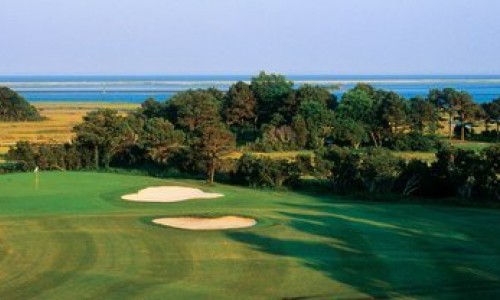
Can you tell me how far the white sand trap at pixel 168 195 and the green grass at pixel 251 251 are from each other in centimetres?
177

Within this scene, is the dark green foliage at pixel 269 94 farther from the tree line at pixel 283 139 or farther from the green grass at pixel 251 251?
the green grass at pixel 251 251

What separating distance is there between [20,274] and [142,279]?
3.65m

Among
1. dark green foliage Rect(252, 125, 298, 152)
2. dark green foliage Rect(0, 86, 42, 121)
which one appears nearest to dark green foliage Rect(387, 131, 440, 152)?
dark green foliage Rect(252, 125, 298, 152)

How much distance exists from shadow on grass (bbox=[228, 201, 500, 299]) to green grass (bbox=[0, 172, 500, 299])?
36 mm

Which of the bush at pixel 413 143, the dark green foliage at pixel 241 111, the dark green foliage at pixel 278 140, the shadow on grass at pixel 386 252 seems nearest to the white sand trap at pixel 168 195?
the shadow on grass at pixel 386 252

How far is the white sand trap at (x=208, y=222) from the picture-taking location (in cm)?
3002

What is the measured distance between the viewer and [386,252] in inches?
974

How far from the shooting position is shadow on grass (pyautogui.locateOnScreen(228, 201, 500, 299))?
66.7 ft

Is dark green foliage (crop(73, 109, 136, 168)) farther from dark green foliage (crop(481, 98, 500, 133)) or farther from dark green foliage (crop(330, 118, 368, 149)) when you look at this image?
dark green foliage (crop(481, 98, 500, 133))

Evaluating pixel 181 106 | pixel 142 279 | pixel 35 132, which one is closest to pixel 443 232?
pixel 142 279

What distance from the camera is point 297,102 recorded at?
82438 mm

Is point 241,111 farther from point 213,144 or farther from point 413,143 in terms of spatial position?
point 213,144

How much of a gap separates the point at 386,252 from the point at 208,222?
8782 millimetres

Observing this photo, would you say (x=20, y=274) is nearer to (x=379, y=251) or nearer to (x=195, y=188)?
(x=379, y=251)
